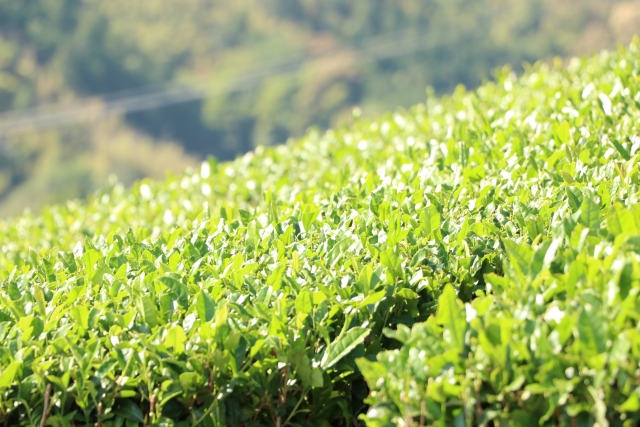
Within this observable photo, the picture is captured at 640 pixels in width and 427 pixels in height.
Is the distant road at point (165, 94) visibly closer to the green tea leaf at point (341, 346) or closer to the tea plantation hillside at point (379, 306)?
the tea plantation hillside at point (379, 306)

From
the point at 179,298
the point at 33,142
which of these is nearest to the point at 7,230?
the point at 179,298

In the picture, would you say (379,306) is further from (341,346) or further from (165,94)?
(165,94)

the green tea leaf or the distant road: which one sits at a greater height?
the distant road

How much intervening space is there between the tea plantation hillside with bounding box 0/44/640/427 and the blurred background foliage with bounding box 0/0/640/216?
25.7m

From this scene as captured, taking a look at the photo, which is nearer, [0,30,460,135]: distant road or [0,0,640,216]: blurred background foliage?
[0,0,640,216]: blurred background foliage

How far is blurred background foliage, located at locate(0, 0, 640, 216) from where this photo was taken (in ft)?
99.9

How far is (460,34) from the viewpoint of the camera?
103 ft

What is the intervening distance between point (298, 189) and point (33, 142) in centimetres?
3128

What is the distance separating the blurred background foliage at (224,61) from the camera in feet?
99.9

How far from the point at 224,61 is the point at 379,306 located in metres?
33.8

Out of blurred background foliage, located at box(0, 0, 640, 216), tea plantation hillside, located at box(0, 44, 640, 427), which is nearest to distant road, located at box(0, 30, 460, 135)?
blurred background foliage, located at box(0, 0, 640, 216)

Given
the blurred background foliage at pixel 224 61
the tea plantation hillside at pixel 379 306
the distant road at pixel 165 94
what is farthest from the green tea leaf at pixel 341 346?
the distant road at pixel 165 94

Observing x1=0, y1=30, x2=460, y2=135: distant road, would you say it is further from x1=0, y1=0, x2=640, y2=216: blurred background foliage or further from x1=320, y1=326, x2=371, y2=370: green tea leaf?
x1=320, y1=326, x2=371, y2=370: green tea leaf

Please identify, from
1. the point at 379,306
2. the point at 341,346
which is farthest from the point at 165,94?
the point at 341,346
